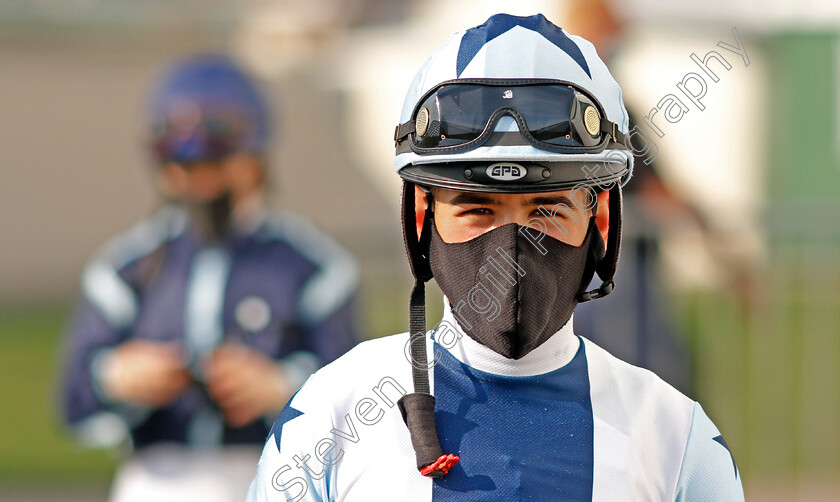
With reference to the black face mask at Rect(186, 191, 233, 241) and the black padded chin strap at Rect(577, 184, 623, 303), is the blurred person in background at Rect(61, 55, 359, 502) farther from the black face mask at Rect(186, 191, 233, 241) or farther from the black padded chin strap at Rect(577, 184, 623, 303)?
the black padded chin strap at Rect(577, 184, 623, 303)

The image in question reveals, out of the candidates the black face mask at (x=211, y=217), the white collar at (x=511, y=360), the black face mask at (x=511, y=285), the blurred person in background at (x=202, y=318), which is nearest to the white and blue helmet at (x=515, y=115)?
the black face mask at (x=511, y=285)

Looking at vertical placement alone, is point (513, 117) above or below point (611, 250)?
above

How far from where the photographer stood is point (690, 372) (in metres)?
5.74

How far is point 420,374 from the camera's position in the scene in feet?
8.00

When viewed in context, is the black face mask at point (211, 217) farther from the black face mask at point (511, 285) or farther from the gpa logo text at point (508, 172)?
the gpa logo text at point (508, 172)

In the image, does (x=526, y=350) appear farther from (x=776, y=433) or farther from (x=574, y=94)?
(x=776, y=433)

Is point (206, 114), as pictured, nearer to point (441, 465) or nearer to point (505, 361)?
point (505, 361)

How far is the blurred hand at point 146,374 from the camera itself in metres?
5.00

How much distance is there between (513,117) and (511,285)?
0.35 metres

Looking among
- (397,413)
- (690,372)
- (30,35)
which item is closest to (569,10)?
(690,372)

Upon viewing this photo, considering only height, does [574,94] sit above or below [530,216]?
above

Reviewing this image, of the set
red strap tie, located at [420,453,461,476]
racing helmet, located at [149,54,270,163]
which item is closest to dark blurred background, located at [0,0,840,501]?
racing helmet, located at [149,54,270,163]

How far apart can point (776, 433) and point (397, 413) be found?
5.40 meters

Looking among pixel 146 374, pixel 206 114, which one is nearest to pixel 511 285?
pixel 146 374
